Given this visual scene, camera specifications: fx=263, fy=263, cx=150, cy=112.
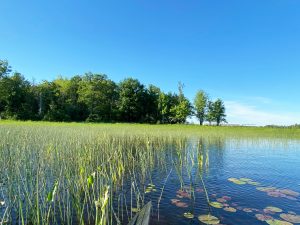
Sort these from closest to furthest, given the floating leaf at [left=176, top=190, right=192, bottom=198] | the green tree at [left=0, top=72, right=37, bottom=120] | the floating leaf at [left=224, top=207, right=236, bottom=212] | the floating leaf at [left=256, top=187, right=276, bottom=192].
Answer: the floating leaf at [left=224, top=207, right=236, bottom=212] → the floating leaf at [left=176, top=190, right=192, bottom=198] → the floating leaf at [left=256, top=187, right=276, bottom=192] → the green tree at [left=0, top=72, right=37, bottom=120]

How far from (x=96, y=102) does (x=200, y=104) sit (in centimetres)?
2639

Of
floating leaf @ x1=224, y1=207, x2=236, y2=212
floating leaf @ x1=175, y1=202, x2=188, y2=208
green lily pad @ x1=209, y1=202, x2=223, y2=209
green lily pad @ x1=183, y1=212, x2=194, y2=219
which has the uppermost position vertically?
green lily pad @ x1=209, y1=202, x2=223, y2=209

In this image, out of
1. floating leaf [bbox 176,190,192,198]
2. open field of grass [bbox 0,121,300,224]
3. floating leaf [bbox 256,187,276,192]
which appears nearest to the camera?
open field of grass [bbox 0,121,300,224]

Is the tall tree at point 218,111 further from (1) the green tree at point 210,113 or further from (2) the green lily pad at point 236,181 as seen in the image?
(2) the green lily pad at point 236,181

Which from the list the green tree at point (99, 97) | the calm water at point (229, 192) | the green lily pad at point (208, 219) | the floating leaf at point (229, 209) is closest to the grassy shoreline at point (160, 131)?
the calm water at point (229, 192)

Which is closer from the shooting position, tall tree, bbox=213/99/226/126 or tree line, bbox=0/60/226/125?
tree line, bbox=0/60/226/125

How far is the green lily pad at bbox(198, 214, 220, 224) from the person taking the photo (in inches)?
203

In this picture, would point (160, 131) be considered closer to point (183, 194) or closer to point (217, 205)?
point (183, 194)

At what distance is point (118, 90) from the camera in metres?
68.8

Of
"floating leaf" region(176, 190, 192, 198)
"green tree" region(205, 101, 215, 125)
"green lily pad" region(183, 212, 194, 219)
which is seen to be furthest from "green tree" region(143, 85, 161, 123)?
"green lily pad" region(183, 212, 194, 219)

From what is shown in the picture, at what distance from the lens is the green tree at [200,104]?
67938 mm

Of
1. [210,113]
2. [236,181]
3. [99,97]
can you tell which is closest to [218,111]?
[210,113]

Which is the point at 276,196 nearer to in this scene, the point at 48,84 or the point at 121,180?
the point at 121,180

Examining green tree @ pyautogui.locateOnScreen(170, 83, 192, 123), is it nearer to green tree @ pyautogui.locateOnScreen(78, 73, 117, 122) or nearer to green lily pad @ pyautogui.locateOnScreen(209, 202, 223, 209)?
green tree @ pyautogui.locateOnScreen(78, 73, 117, 122)
